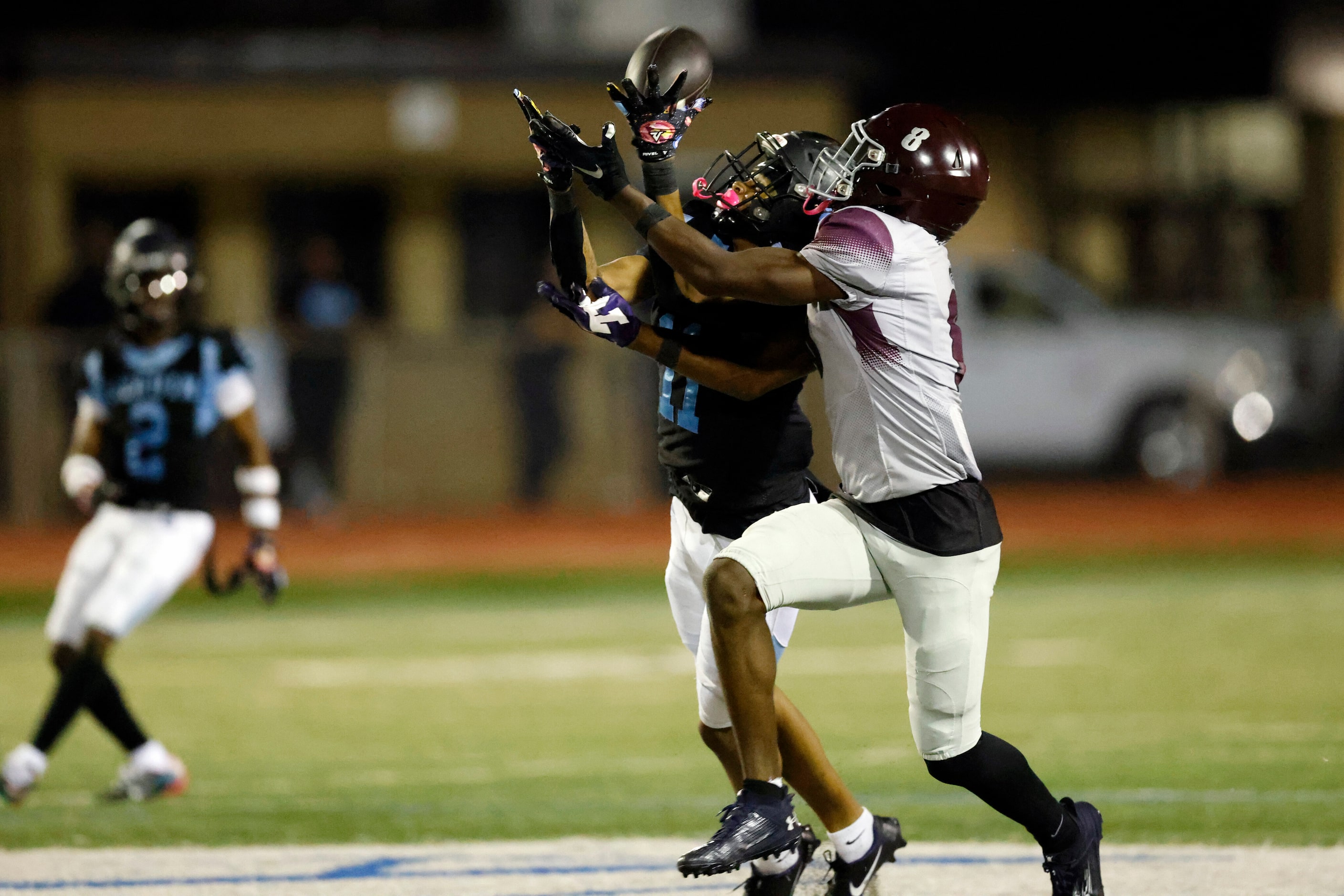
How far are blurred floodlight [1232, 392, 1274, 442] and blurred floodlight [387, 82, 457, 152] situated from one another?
8.06 metres

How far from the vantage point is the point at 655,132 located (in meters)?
4.96

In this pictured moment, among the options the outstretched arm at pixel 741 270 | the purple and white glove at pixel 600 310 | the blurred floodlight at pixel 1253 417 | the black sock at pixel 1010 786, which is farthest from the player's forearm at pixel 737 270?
the blurred floodlight at pixel 1253 417

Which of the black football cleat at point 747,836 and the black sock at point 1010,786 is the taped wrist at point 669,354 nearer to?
the black football cleat at point 747,836

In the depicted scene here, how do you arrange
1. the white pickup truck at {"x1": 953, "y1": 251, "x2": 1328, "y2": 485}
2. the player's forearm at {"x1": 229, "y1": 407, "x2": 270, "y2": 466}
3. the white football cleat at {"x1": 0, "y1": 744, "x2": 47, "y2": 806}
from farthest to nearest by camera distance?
1. the white pickup truck at {"x1": 953, "y1": 251, "x2": 1328, "y2": 485}
2. the player's forearm at {"x1": 229, "y1": 407, "x2": 270, "y2": 466}
3. the white football cleat at {"x1": 0, "y1": 744, "x2": 47, "y2": 806}

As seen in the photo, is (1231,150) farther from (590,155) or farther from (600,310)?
(590,155)

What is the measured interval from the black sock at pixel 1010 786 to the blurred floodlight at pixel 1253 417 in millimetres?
13692

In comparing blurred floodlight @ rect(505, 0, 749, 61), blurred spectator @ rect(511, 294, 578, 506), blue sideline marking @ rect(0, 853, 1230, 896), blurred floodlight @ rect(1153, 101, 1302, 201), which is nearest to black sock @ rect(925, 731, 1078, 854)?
blue sideline marking @ rect(0, 853, 1230, 896)

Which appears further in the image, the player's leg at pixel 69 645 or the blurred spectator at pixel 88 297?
the blurred spectator at pixel 88 297

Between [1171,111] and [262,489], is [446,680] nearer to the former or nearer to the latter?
[262,489]

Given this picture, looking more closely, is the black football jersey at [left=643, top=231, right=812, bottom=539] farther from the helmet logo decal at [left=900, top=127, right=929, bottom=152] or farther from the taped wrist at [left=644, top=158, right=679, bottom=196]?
the helmet logo decal at [left=900, top=127, right=929, bottom=152]

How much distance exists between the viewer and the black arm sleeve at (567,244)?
5.04 m

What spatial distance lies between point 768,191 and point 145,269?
127 inches

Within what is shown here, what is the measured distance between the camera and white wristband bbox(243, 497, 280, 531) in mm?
7434

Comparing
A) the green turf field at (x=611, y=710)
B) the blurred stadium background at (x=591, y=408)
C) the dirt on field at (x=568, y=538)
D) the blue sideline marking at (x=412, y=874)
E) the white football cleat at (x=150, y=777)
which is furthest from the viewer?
the dirt on field at (x=568, y=538)
